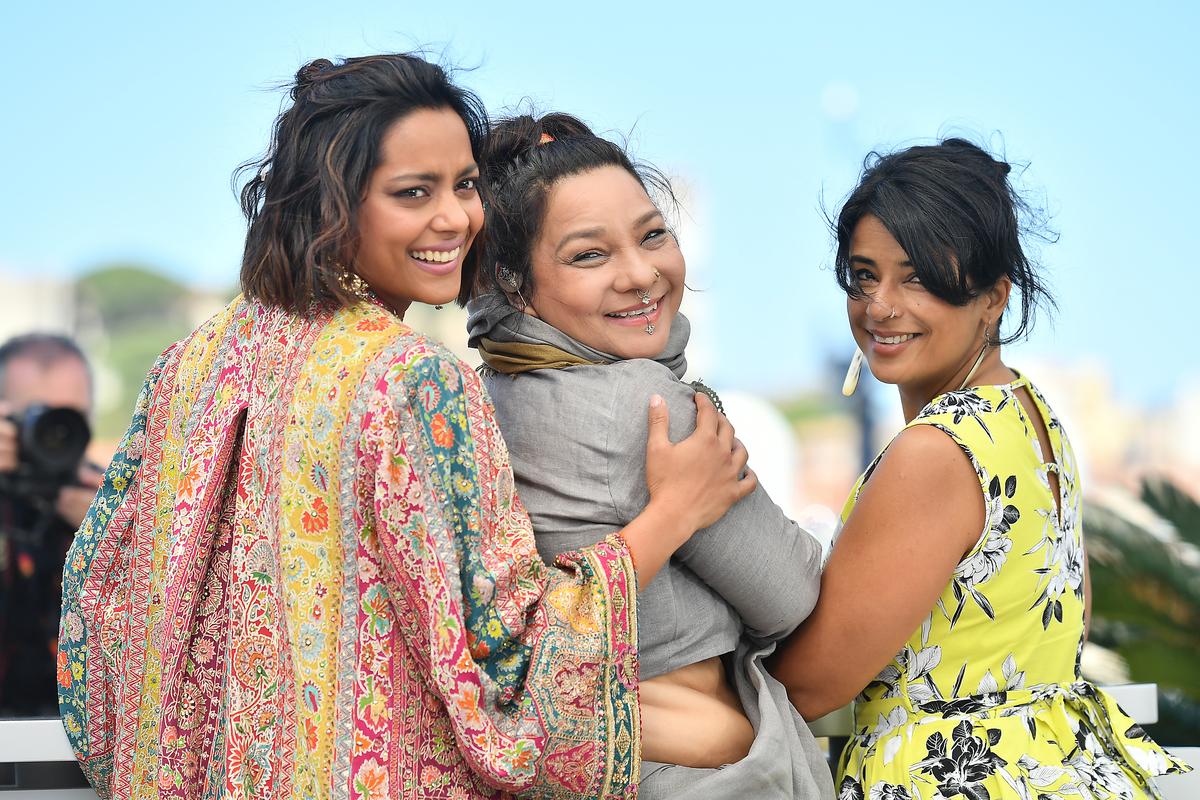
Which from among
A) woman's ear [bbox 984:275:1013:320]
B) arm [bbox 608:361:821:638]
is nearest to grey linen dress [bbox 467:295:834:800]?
arm [bbox 608:361:821:638]

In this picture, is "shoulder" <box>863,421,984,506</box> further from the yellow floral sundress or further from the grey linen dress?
the grey linen dress

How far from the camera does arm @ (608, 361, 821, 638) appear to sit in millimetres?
1982

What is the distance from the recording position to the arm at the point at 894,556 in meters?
2.08

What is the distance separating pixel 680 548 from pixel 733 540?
0.27ft

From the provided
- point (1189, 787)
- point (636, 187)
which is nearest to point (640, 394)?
point (636, 187)

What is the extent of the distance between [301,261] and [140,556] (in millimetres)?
592

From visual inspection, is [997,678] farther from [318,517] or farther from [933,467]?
[318,517]

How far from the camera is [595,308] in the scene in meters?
A: 2.12

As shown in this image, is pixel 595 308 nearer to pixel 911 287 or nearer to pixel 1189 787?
pixel 911 287

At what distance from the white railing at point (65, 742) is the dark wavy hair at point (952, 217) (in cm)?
76

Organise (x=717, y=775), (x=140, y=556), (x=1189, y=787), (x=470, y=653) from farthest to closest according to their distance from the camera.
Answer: (x=1189, y=787) → (x=140, y=556) → (x=717, y=775) → (x=470, y=653)

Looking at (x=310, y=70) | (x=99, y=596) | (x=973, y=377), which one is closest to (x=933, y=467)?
(x=973, y=377)

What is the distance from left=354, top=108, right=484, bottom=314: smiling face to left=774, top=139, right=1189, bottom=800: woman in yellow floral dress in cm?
78

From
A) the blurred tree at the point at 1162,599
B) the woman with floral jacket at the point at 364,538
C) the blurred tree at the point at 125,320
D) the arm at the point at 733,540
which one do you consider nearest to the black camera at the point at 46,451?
the woman with floral jacket at the point at 364,538
